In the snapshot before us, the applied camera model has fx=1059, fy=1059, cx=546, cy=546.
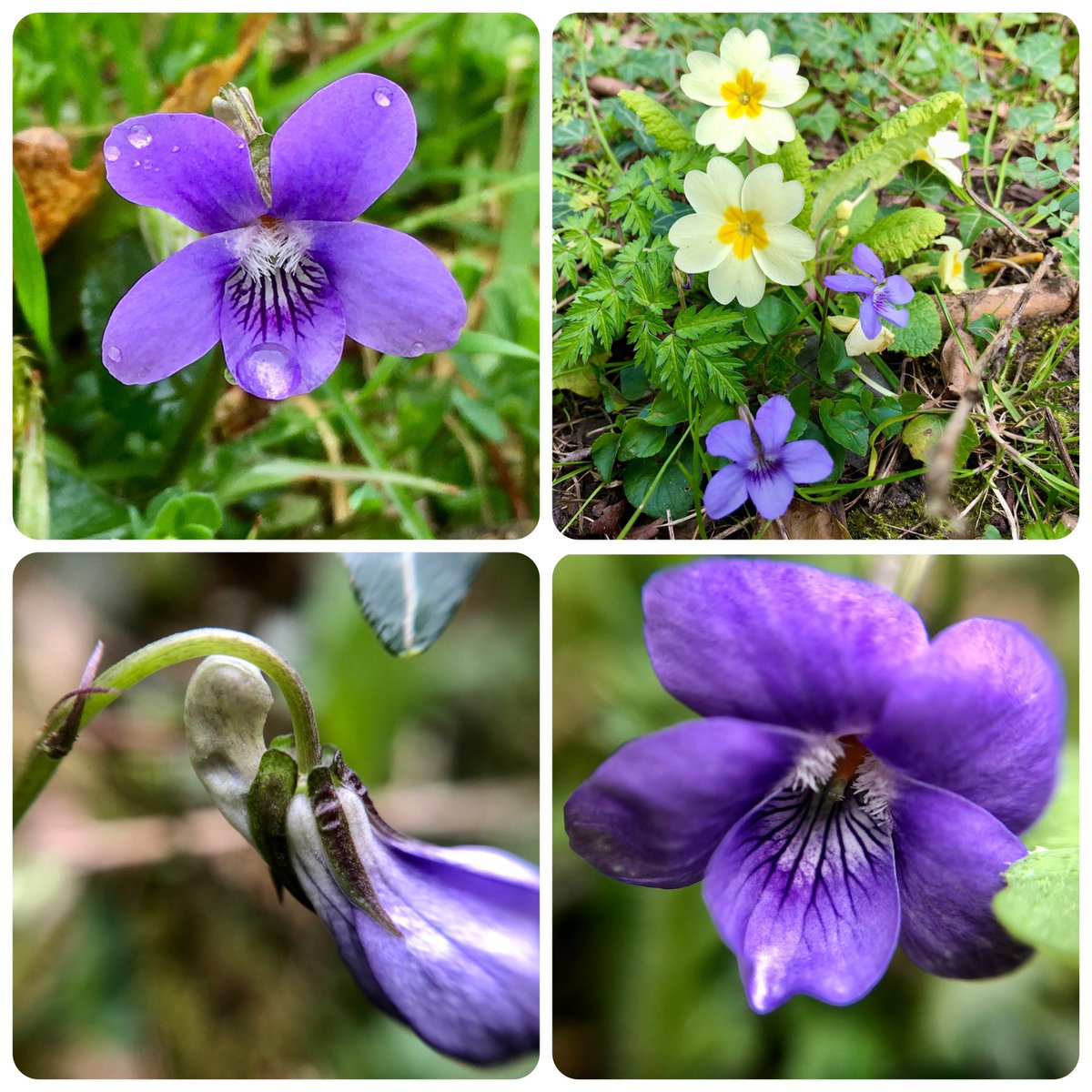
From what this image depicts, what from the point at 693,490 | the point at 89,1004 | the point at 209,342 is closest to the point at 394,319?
the point at 209,342

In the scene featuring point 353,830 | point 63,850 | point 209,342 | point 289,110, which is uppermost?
point 289,110

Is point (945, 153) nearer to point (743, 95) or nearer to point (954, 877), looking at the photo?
point (743, 95)

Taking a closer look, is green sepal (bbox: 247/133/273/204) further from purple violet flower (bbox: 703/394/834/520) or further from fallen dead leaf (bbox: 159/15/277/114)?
purple violet flower (bbox: 703/394/834/520)

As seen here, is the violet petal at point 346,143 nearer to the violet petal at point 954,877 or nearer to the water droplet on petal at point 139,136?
the water droplet on petal at point 139,136

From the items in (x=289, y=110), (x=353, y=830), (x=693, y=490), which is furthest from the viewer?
(x=289, y=110)

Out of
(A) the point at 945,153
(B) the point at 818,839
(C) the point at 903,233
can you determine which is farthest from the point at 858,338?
(B) the point at 818,839

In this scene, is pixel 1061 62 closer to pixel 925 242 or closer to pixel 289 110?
pixel 925 242

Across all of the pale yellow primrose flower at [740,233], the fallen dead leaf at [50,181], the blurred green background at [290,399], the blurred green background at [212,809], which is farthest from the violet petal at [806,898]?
the fallen dead leaf at [50,181]
